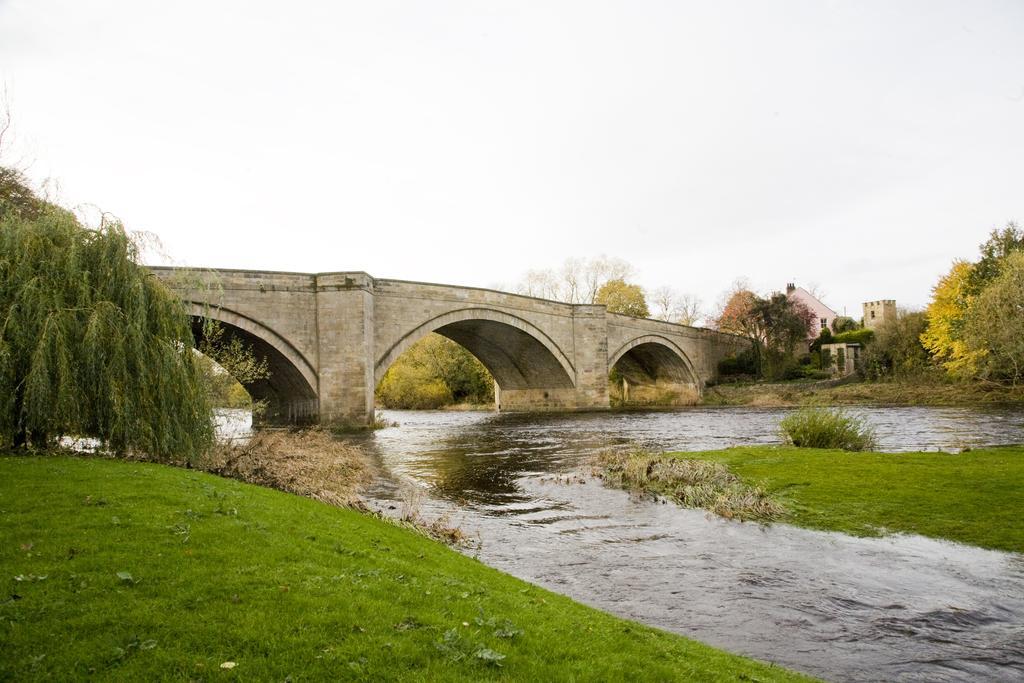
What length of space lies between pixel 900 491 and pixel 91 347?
37.3ft

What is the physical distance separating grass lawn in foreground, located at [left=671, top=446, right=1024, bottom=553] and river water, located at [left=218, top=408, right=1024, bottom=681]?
0.53m

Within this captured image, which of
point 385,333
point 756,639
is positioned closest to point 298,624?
point 756,639

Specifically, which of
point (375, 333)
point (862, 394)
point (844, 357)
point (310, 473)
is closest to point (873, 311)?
point (844, 357)

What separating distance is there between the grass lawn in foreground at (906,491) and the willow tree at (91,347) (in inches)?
355

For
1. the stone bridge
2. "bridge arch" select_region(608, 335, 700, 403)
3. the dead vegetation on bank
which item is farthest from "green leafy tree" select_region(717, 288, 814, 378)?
the dead vegetation on bank

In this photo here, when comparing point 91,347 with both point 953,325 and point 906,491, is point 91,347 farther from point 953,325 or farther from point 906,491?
point 953,325

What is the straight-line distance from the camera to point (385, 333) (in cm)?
2756

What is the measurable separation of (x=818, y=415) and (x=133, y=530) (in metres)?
14.2

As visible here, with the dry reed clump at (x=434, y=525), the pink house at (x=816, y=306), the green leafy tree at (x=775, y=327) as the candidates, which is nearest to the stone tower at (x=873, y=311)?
the pink house at (x=816, y=306)

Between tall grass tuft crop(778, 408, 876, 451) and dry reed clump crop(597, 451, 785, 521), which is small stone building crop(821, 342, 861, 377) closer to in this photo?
tall grass tuft crop(778, 408, 876, 451)

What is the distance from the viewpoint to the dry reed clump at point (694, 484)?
9490mm

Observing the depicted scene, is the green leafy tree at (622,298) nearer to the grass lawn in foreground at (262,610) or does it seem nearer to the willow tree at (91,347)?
the willow tree at (91,347)

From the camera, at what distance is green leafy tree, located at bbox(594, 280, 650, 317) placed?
54875mm

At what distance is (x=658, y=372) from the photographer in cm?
5238
